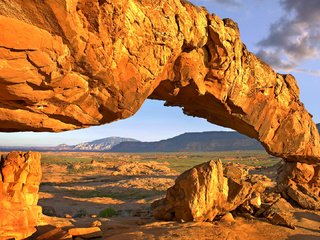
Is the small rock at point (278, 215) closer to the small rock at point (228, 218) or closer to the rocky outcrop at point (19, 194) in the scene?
the small rock at point (228, 218)

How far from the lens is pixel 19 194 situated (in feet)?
33.9

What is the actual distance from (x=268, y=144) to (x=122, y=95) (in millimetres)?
11315

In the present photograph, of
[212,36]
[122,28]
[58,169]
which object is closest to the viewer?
[122,28]

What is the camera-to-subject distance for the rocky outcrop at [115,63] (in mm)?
7230

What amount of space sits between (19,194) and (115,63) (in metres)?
5.21

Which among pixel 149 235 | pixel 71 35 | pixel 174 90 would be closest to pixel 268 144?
pixel 174 90

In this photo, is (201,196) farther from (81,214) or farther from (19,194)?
(81,214)

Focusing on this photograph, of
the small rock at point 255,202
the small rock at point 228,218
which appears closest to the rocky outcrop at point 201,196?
the small rock at point 228,218

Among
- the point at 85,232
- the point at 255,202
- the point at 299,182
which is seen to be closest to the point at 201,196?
the point at 255,202

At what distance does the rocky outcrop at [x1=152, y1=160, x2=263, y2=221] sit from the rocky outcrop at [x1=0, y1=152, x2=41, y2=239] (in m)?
5.63

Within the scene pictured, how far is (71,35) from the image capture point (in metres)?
7.84

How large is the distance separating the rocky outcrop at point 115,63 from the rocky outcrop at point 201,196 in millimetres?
3341

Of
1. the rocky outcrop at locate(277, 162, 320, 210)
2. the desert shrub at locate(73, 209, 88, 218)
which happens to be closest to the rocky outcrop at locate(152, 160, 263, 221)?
the rocky outcrop at locate(277, 162, 320, 210)

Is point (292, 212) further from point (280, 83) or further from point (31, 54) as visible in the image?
point (31, 54)
